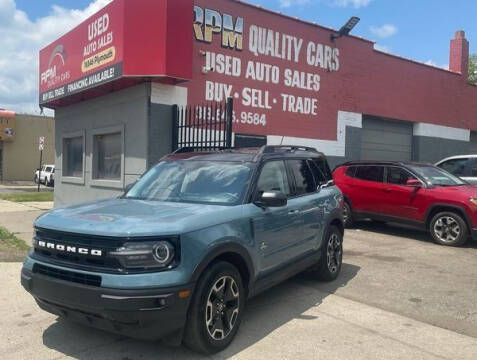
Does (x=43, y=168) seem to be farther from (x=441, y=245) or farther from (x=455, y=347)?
(x=455, y=347)

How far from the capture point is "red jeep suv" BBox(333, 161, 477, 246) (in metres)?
8.82

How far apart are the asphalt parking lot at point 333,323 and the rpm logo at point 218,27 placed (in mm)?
6907

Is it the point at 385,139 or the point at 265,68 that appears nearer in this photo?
the point at 265,68

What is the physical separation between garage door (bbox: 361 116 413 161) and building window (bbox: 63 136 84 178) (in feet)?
30.9

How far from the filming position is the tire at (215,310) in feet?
12.0

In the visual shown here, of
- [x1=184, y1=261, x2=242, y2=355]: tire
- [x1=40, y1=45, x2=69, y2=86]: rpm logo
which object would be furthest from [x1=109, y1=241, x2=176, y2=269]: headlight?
[x1=40, y1=45, x2=69, y2=86]: rpm logo

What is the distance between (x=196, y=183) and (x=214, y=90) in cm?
713

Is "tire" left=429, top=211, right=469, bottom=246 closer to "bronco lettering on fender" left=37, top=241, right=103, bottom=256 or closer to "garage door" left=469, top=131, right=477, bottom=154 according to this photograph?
"bronco lettering on fender" left=37, top=241, right=103, bottom=256

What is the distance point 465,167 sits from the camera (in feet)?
39.6

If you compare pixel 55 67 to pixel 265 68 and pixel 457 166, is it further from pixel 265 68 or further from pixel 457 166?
pixel 457 166

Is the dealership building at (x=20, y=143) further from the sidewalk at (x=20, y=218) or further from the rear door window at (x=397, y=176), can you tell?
the rear door window at (x=397, y=176)

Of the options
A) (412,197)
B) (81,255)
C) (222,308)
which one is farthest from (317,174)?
(412,197)

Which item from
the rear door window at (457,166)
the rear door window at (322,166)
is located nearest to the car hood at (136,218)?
the rear door window at (322,166)

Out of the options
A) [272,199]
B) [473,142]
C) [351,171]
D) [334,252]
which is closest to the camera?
[272,199]
